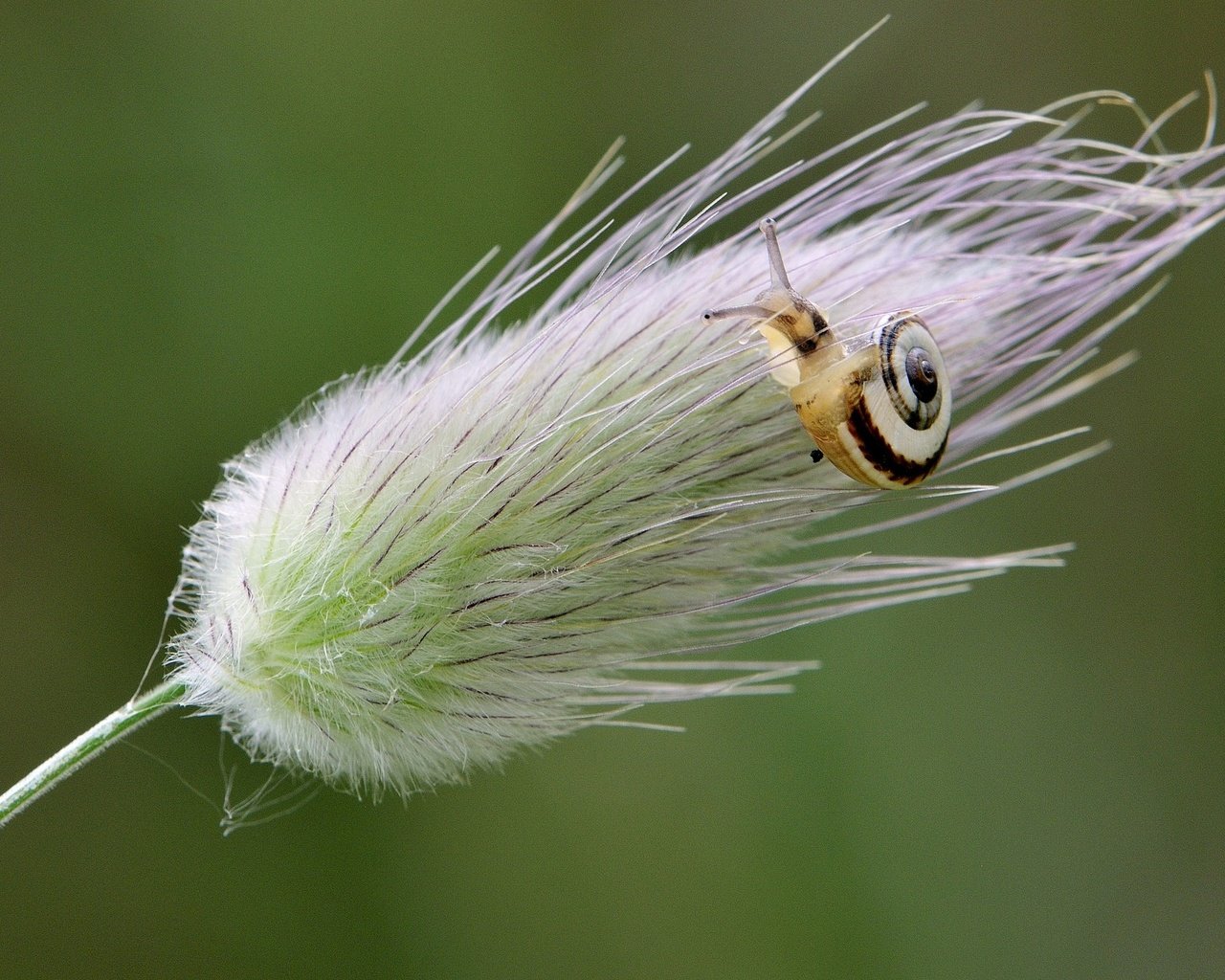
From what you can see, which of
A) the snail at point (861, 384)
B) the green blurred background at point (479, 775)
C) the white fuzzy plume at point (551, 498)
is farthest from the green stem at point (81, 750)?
the green blurred background at point (479, 775)

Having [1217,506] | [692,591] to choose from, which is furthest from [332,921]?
[1217,506]

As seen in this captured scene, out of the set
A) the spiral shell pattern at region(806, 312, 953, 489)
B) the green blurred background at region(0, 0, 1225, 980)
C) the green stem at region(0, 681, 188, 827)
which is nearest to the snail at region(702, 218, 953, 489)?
the spiral shell pattern at region(806, 312, 953, 489)

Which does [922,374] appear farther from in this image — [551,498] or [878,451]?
[551,498]

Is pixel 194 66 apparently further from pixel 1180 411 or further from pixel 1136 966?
pixel 1136 966

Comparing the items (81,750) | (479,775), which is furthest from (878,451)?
(479,775)

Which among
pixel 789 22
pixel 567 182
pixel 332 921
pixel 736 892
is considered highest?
pixel 789 22

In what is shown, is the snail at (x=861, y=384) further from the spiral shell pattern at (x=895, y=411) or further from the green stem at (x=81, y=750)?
the green stem at (x=81, y=750)
